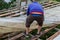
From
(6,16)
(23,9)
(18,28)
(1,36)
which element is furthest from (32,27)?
(23,9)

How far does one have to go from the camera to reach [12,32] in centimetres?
679

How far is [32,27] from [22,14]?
199 cm

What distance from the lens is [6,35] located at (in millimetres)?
6992

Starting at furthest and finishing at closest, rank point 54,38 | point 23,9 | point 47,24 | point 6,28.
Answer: point 23,9, point 47,24, point 6,28, point 54,38

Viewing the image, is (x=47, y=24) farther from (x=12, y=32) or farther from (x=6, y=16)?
(x=6, y=16)

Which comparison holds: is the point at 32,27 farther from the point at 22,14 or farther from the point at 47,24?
the point at 22,14

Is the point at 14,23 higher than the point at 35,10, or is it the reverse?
the point at 35,10

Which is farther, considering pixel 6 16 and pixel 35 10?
pixel 6 16

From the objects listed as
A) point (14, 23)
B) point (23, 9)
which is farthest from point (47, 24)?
point (23, 9)

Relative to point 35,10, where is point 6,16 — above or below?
below

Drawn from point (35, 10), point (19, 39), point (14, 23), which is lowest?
point (19, 39)

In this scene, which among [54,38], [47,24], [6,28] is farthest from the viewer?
[47,24]

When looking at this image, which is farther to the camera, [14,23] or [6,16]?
[6,16]

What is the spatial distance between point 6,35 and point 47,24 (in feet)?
4.02
